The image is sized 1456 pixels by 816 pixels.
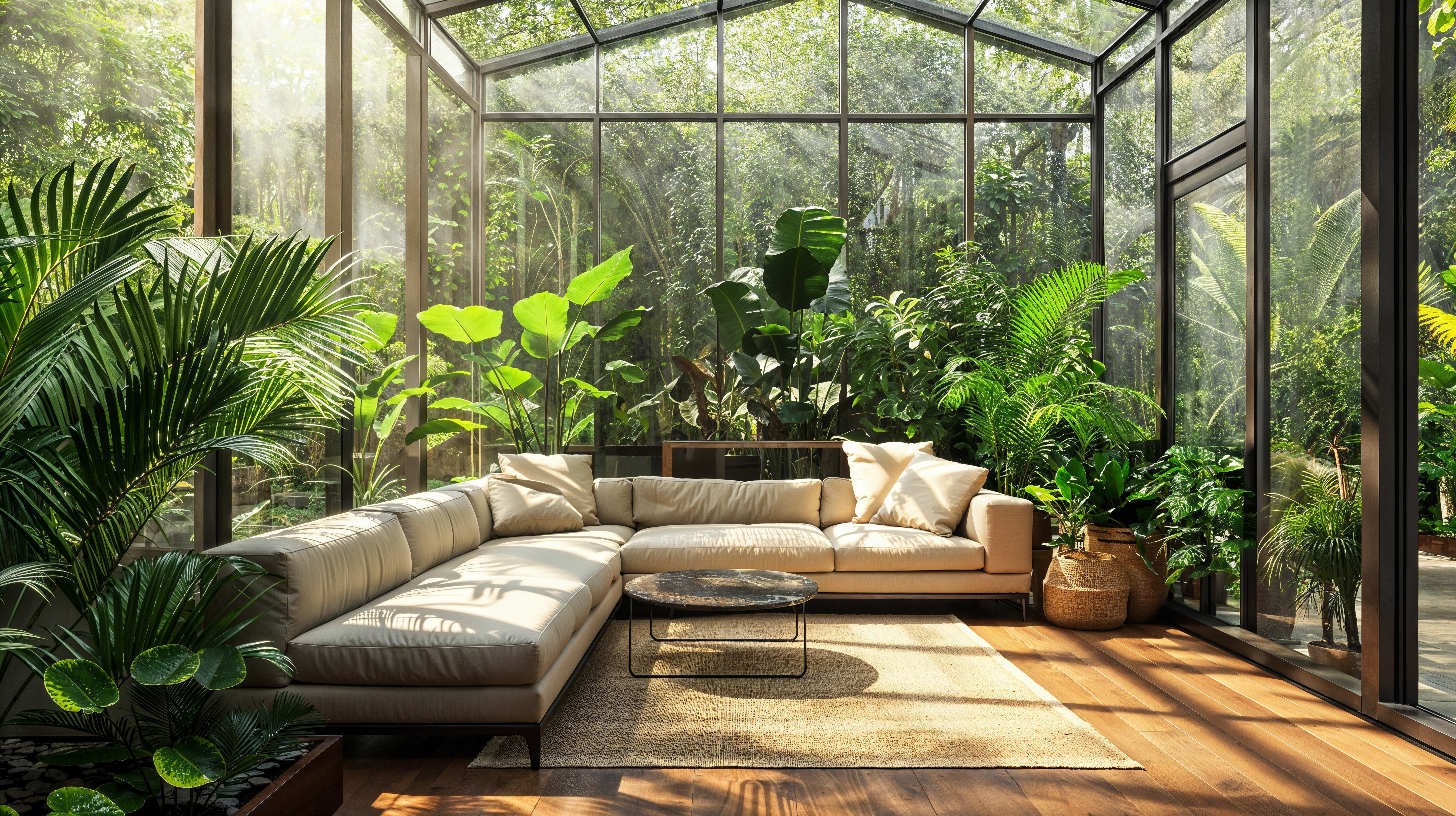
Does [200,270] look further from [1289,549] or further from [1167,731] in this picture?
[1289,549]

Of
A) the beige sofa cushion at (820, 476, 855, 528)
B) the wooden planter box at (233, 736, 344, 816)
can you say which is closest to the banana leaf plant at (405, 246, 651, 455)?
the beige sofa cushion at (820, 476, 855, 528)

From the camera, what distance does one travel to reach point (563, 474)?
4.68 metres

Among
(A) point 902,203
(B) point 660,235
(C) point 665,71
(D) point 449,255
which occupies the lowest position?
(D) point 449,255

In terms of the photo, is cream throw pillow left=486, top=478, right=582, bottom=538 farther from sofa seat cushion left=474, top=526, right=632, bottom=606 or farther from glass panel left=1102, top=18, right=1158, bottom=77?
glass panel left=1102, top=18, right=1158, bottom=77

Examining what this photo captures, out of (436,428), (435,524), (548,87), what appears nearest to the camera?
(435,524)

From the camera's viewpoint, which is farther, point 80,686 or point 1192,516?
point 1192,516

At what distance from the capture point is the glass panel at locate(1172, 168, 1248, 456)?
13.1 feet

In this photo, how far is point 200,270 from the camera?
2031mm

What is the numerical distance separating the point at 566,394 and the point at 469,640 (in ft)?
11.9

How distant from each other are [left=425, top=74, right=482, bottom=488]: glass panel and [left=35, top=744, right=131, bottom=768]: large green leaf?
3498 mm

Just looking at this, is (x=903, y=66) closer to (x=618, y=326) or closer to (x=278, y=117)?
(x=618, y=326)

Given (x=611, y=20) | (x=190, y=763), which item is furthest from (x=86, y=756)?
(x=611, y=20)

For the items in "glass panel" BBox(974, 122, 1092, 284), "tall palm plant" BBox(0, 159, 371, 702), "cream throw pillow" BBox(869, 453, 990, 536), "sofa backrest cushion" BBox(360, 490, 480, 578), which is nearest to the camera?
"tall palm plant" BBox(0, 159, 371, 702)

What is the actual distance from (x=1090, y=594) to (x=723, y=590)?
6.22 ft
